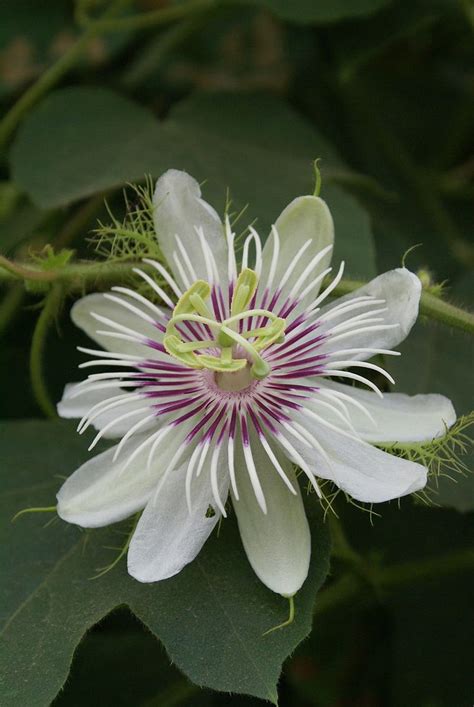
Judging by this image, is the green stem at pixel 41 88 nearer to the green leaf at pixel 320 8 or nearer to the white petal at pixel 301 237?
the green leaf at pixel 320 8

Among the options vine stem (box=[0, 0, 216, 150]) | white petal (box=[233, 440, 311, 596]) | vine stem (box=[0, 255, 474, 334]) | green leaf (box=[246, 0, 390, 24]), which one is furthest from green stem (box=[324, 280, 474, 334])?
vine stem (box=[0, 0, 216, 150])

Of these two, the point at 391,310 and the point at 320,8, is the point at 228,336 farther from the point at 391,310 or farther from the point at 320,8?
the point at 320,8

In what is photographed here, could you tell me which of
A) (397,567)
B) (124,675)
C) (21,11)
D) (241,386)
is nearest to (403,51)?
(21,11)

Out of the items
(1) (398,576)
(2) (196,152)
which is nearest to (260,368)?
(2) (196,152)

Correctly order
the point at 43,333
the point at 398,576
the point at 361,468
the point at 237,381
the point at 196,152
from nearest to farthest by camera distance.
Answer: the point at 361,468
the point at 237,381
the point at 43,333
the point at 196,152
the point at 398,576

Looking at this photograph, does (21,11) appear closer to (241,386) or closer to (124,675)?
(241,386)

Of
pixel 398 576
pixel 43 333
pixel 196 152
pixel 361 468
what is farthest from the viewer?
pixel 398 576
